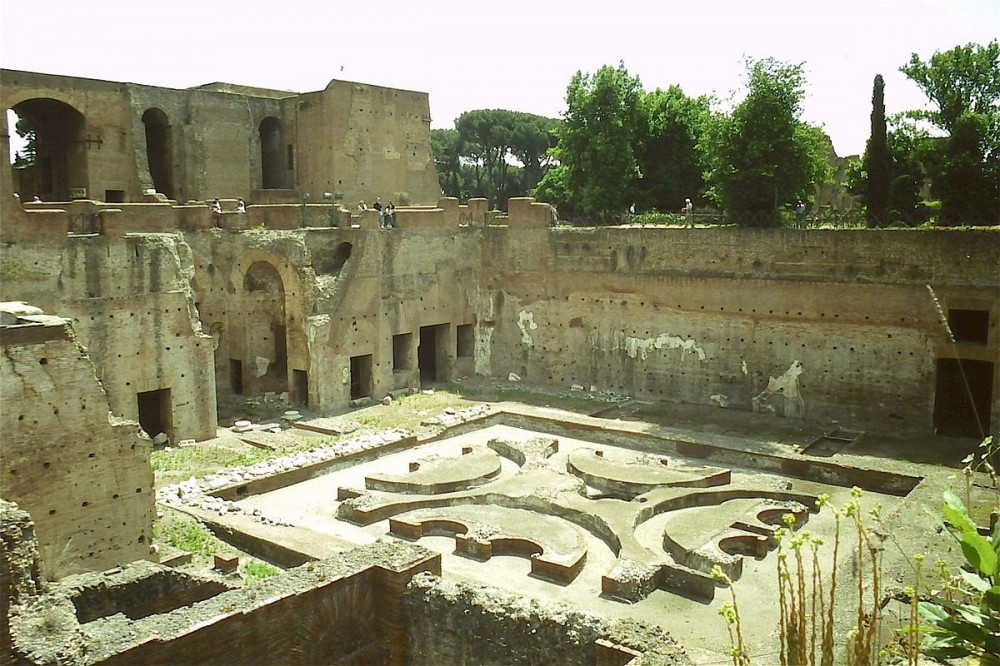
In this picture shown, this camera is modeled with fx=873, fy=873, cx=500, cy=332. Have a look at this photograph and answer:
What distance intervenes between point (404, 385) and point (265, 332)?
3741mm

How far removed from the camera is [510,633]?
830 cm

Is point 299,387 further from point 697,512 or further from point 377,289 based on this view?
point 697,512

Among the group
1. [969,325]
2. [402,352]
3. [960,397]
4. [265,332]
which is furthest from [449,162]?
[969,325]

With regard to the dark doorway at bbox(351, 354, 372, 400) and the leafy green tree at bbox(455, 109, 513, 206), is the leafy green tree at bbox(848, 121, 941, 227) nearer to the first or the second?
the dark doorway at bbox(351, 354, 372, 400)

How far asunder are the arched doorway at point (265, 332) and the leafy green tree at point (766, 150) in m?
11.1

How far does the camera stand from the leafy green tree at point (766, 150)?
66.4 feet

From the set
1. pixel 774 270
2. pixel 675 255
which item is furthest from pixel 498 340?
pixel 774 270

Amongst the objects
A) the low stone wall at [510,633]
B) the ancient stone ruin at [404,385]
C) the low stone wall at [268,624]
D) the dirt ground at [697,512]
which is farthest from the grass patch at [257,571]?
the low stone wall at [510,633]

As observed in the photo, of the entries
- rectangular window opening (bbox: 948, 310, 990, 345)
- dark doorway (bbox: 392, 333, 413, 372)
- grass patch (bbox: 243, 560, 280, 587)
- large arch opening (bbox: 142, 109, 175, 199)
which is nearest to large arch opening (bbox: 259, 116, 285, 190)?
large arch opening (bbox: 142, 109, 175, 199)

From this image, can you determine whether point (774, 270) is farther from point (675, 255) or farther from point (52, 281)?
point (52, 281)

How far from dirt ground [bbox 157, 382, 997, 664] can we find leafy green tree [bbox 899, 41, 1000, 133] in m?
10.8

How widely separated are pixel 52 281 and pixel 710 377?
14057mm

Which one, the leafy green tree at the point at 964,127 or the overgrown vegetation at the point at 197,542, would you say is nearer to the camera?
the overgrown vegetation at the point at 197,542

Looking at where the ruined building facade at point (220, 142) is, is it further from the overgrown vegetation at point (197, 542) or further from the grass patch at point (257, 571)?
the grass patch at point (257, 571)
